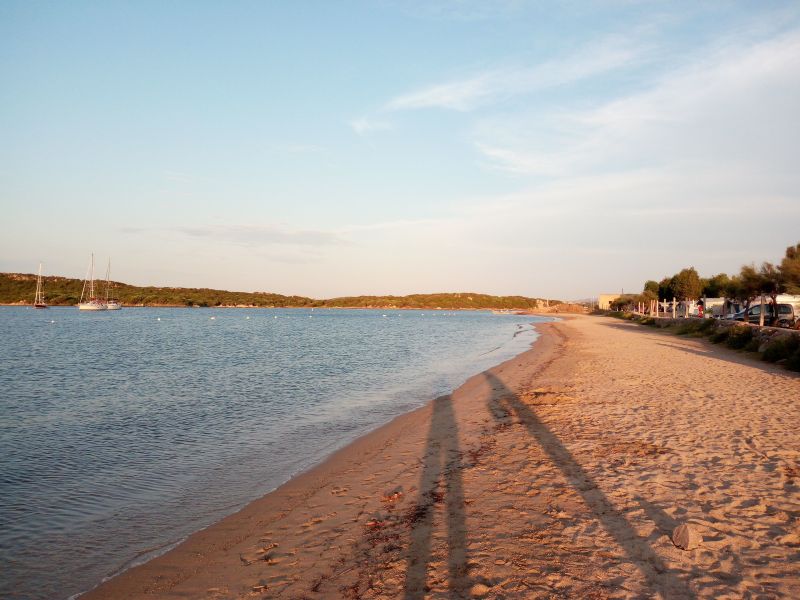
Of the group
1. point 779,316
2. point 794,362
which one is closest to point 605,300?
point 779,316

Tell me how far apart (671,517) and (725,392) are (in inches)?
380

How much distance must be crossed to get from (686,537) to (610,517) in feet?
2.89

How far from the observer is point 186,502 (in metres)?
7.69

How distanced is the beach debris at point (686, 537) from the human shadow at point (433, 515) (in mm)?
2011

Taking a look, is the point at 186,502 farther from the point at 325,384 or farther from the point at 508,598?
the point at 325,384

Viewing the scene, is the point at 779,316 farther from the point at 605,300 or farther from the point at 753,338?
the point at 605,300

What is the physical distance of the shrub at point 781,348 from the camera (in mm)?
19531

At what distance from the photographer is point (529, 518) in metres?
5.93

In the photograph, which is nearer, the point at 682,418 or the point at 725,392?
the point at 682,418

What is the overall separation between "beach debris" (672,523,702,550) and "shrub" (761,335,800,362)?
17692mm

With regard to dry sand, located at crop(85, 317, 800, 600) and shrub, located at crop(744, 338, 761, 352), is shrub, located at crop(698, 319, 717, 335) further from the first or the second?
dry sand, located at crop(85, 317, 800, 600)

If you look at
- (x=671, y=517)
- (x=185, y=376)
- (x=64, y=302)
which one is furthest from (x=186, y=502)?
(x=64, y=302)

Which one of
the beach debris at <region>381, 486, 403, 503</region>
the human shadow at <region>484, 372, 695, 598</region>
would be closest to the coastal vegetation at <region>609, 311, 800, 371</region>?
the human shadow at <region>484, 372, 695, 598</region>

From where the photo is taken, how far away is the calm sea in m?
6.36
